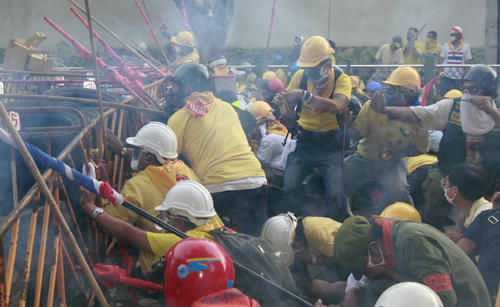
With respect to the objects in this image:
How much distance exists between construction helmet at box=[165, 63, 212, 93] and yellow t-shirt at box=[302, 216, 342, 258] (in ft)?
4.75

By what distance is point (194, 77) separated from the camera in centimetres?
366

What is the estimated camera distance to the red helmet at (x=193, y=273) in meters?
1.64

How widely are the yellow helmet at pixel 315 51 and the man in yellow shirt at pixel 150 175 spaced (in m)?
1.57

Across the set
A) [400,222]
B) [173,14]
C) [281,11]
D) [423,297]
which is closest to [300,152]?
[400,222]

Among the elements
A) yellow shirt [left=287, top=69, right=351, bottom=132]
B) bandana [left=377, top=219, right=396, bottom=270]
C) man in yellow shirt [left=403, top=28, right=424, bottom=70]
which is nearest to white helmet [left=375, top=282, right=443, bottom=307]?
bandana [left=377, top=219, right=396, bottom=270]

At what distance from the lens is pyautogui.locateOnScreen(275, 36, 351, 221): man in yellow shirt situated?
3.91 meters

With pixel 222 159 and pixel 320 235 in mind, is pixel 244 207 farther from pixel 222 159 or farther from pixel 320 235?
pixel 320 235

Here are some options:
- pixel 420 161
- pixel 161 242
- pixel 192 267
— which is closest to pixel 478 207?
pixel 420 161

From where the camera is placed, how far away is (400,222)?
244 cm

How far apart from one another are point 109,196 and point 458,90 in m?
6.25

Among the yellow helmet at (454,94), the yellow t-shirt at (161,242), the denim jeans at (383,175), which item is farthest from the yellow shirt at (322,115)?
the yellow helmet at (454,94)

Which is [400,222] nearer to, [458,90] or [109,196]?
[109,196]

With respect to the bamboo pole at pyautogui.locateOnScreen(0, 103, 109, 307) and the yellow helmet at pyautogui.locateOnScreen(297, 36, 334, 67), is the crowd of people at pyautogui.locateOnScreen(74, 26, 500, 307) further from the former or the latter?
the bamboo pole at pyautogui.locateOnScreen(0, 103, 109, 307)

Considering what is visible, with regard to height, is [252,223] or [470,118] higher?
[470,118]
